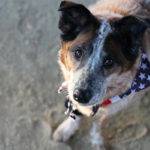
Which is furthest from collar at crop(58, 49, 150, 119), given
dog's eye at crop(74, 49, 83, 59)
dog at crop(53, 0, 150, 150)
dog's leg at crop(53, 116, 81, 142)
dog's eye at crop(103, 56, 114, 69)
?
dog's leg at crop(53, 116, 81, 142)

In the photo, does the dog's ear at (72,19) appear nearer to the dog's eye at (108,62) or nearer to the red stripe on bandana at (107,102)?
the dog's eye at (108,62)

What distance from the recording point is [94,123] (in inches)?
150

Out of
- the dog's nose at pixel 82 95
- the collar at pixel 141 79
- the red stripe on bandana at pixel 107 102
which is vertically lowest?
the red stripe on bandana at pixel 107 102

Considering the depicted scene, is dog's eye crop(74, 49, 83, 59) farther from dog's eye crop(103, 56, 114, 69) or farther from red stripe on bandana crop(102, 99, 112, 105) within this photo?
red stripe on bandana crop(102, 99, 112, 105)

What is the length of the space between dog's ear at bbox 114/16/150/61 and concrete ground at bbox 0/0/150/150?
4.70ft

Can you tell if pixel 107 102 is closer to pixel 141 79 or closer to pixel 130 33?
pixel 141 79

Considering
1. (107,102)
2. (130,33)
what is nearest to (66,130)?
(107,102)

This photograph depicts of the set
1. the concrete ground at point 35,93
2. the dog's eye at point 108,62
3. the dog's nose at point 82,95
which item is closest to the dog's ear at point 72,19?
the dog's eye at point 108,62

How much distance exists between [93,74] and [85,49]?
0.24 m

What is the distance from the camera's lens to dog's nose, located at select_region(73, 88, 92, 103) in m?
2.66

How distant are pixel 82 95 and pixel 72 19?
2.48 ft

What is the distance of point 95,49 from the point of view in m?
2.67

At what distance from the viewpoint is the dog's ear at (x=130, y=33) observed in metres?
2.57

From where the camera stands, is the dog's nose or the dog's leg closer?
the dog's nose
